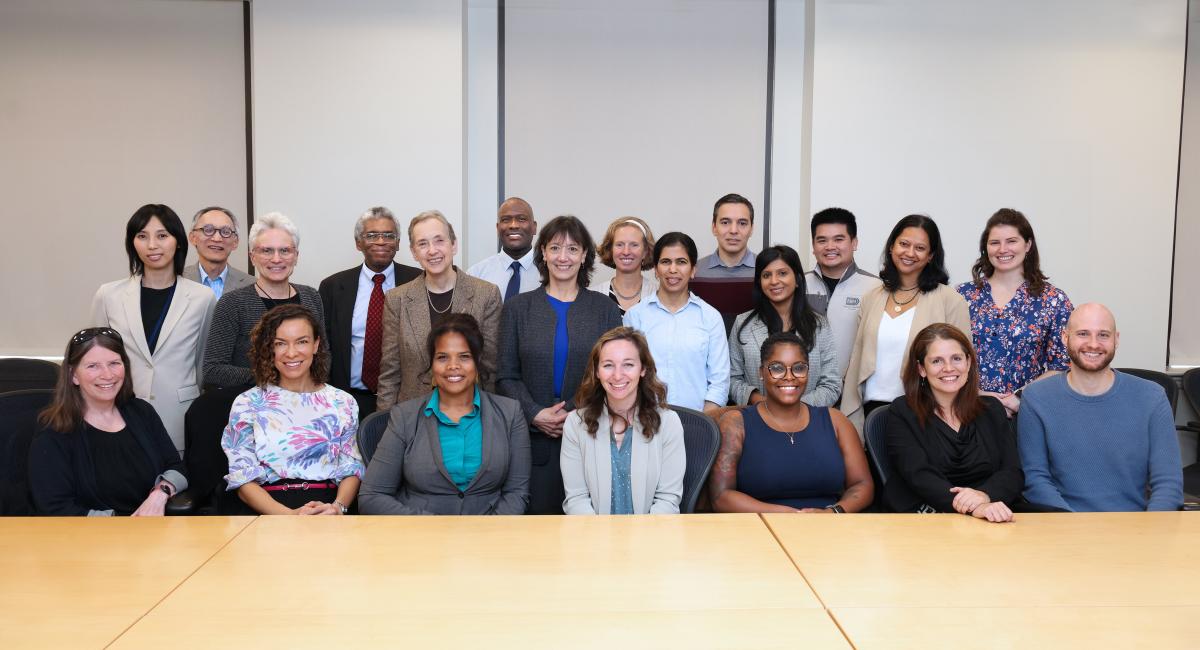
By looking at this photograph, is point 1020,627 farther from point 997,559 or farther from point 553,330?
point 553,330

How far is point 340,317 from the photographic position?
3.80 meters

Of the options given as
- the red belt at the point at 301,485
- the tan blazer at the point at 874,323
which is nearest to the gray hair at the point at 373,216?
the red belt at the point at 301,485

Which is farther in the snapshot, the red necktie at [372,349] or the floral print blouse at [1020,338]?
the red necktie at [372,349]

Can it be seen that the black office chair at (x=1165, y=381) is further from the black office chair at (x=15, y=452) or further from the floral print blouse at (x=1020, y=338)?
the black office chair at (x=15, y=452)

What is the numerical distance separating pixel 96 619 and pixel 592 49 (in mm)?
4264

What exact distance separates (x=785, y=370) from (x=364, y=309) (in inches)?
72.0

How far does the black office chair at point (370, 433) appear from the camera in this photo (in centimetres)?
308

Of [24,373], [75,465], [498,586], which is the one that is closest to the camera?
[498,586]

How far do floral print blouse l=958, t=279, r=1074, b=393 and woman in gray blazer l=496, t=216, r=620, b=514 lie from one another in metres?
1.52

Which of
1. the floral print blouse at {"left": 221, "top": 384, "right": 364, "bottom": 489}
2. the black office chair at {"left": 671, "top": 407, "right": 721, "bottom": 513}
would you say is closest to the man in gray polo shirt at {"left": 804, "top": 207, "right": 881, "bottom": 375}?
the black office chair at {"left": 671, "top": 407, "right": 721, "bottom": 513}

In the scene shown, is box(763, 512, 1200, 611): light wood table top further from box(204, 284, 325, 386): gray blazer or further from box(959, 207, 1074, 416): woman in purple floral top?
box(204, 284, 325, 386): gray blazer

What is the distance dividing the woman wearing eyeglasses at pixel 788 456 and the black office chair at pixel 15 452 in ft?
7.65

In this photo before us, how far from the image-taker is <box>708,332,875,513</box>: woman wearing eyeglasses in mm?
3123

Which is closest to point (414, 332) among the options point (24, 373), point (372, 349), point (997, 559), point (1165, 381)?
point (372, 349)
